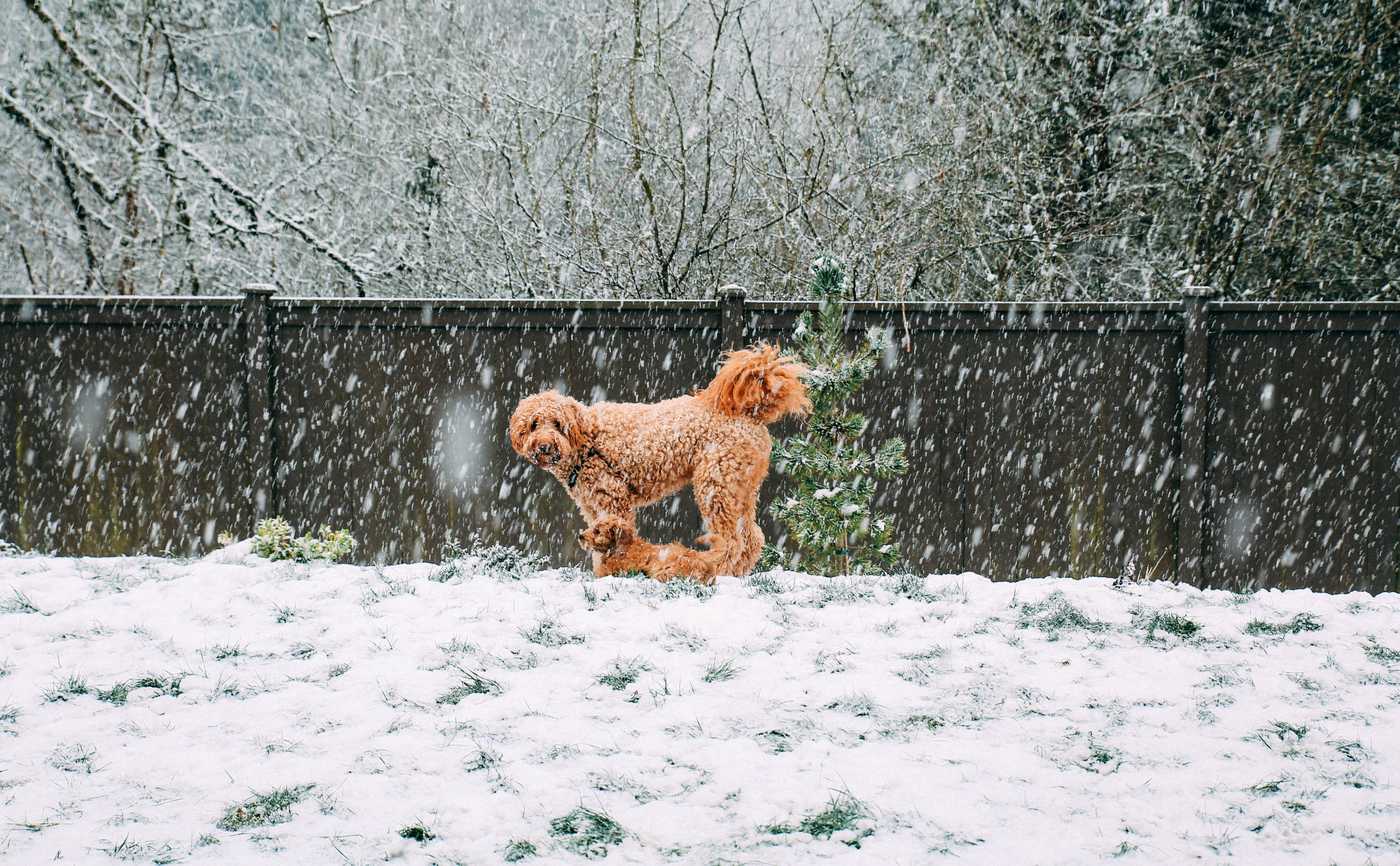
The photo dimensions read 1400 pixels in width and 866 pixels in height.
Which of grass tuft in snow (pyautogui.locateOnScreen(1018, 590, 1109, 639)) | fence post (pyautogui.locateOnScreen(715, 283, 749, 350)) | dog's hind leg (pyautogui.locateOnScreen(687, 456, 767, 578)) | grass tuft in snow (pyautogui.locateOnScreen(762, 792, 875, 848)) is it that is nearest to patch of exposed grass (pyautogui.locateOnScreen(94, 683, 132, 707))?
grass tuft in snow (pyautogui.locateOnScreen(762, 792, 875, 848))

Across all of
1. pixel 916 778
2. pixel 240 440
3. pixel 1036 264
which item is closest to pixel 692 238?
pixel 1036 264

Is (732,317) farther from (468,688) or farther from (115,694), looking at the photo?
(115,694)

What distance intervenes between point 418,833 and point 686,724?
87cm

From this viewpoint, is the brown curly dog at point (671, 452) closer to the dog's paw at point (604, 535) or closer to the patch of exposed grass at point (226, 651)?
the dog's paw at point (604, 535)

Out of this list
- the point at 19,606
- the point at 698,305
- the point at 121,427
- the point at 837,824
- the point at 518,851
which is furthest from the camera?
the point at 121,427

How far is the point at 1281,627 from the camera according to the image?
12.6 ft

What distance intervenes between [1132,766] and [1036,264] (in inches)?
249

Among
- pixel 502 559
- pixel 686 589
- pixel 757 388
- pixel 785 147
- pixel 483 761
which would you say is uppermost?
pixel 785 147

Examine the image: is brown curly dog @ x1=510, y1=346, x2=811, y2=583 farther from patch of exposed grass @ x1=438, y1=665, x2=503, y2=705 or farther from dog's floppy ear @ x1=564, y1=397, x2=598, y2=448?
patch of exposed grass @ x1=438, y1=665, x2=503, y2=705

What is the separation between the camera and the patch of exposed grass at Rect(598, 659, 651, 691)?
312cm

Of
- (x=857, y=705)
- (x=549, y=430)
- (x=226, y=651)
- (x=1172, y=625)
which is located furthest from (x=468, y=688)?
(x=1172, y=625)

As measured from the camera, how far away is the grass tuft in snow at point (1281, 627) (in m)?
3.79

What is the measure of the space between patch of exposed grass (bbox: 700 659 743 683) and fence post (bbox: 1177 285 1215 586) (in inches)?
134

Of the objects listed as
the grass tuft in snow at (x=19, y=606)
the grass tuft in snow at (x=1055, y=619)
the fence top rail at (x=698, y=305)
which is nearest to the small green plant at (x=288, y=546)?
the grass tuft in snow at (x=19, y=606)
